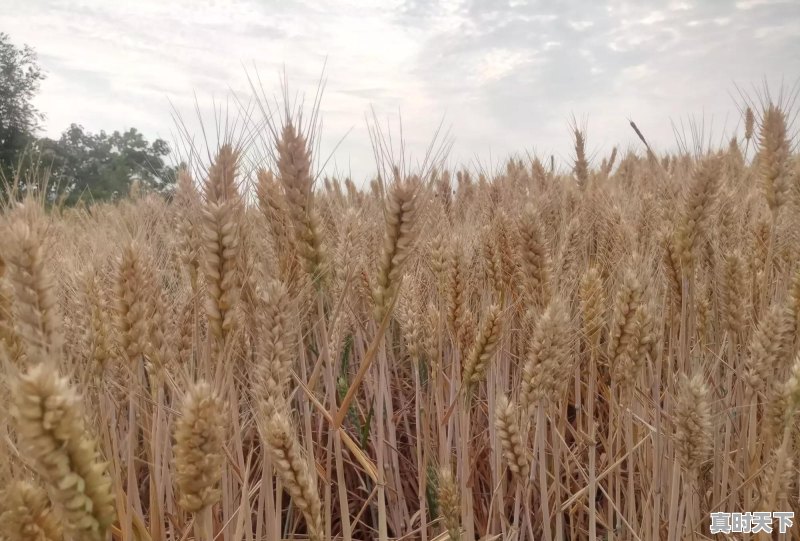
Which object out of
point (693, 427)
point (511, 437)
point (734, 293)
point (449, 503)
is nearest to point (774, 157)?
point (734, 293)

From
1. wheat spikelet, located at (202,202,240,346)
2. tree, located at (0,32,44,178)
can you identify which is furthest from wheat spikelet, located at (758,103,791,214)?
tree, located at (0,32,44,178)

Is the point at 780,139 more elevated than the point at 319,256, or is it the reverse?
the point at 780,139

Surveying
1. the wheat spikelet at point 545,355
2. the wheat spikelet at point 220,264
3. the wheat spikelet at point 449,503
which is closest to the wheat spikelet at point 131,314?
the wheat spikelet at point 220,264

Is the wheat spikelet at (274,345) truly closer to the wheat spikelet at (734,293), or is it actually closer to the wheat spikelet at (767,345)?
the wheat spikelet at (767,345)

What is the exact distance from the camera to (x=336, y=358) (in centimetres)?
183

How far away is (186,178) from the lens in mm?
1730

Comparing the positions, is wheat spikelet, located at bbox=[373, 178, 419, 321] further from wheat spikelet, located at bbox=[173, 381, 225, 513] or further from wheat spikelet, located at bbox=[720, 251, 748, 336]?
wheat spikelet, located at bbox=[720, 251, 748, 336]

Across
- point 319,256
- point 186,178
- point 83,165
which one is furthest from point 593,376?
point 83,165

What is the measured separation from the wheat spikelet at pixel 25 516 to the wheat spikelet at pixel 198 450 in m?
0.21

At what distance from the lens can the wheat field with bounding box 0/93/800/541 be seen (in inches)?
41.5

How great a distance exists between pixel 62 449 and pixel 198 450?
0.20 meters

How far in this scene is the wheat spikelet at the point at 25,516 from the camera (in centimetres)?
93

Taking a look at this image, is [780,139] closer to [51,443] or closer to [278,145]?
[278,145]

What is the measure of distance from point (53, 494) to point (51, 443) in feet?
0.31
